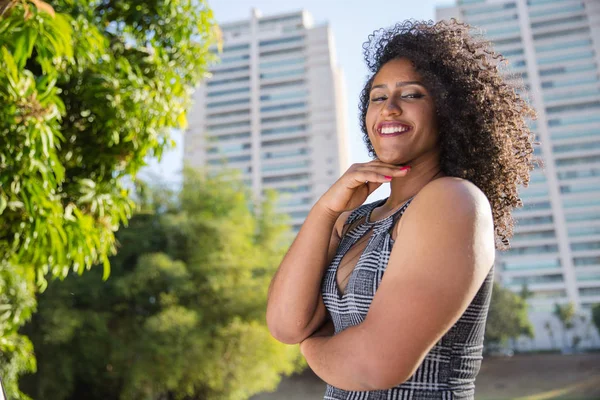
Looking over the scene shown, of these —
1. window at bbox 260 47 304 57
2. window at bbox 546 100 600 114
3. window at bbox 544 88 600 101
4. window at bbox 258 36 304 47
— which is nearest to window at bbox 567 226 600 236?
window at bbox 546 100 600 114

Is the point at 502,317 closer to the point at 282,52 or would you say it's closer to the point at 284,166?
the point at 284,166

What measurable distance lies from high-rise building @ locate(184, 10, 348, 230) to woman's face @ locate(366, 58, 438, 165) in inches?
1225

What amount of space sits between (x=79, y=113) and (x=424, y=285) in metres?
1.65

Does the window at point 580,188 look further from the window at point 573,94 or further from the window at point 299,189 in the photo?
A: the window at point 299,189

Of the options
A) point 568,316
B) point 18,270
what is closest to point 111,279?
point 18,270

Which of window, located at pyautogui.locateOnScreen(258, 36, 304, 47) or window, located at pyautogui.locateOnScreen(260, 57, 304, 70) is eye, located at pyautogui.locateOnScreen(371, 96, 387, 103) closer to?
window, located at pyautogui.locateOnScreen(260, 57, 304, 70)

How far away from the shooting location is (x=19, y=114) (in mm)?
1353

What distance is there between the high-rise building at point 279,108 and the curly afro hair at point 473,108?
31059 millimetres

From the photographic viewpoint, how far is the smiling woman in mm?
515

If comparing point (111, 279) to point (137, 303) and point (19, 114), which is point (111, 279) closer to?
point (137, 303)

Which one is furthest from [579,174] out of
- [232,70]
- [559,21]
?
[232,70]

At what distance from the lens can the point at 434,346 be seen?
564 millimetres

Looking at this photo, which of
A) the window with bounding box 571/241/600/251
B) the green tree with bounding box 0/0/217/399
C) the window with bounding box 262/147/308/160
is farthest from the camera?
the window with bounding box 262/147/308/160

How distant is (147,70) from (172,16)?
0.24 metres
